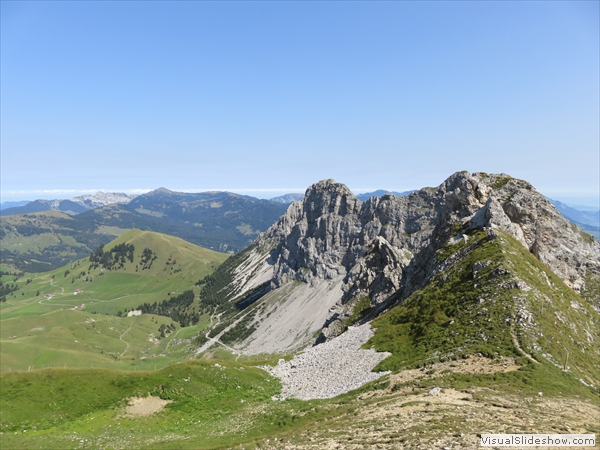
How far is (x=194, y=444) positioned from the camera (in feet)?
118

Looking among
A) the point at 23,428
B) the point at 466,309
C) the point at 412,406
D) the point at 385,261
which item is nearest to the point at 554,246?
the point at 466,309

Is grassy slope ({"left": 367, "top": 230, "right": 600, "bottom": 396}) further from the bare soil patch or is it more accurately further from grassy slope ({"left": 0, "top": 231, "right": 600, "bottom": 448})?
the bare soil patch

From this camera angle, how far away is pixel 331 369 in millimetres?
55688

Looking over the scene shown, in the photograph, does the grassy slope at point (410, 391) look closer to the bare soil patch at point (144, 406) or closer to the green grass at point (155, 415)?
the green grass at point (155, 415)

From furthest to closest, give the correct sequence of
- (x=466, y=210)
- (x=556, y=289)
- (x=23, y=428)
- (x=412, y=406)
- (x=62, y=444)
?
(x=466, y=210), (x=556, y=289), (x=23, y=428), (x=62, y=444), (x=412, y=406)

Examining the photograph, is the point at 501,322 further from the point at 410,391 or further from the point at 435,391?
the point at 410,391

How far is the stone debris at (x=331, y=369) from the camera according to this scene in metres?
47.7

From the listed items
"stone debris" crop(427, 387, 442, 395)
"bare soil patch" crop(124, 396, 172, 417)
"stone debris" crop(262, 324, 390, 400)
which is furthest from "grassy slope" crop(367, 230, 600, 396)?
"bare soil patch" crop(124, 396, 172, 417)

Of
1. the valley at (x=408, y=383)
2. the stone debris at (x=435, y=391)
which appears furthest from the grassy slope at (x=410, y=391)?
the stone debris at (x=435, y=391)

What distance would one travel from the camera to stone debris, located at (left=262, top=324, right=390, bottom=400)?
47.7 meters

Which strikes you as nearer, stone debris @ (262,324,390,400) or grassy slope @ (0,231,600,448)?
grassy slope @ (0,231,600,448)

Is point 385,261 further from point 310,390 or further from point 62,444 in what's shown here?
point 62,444

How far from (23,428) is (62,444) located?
9612mm

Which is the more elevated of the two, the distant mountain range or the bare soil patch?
the distant mountain range
